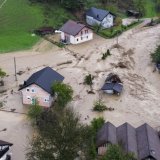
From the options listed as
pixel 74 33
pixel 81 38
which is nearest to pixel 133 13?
pixel 81 38

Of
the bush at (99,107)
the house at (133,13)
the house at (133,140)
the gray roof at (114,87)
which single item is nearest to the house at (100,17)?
the house at (133,13)

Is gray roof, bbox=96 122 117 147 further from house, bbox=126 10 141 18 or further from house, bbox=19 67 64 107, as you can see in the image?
house, bbox=126 10 141 18

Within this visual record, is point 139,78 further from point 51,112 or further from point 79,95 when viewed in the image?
point 51,112

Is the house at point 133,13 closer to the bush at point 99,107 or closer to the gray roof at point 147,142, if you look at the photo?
the bush at point 99,107

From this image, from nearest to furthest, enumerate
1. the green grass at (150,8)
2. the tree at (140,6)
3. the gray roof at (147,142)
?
the gray roof at (147,142) < the tree at (140,6) < the green grass at (150,8)

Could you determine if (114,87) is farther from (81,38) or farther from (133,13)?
(133,13)

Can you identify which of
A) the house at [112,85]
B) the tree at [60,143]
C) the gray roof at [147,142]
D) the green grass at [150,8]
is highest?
the tree at [60,143]

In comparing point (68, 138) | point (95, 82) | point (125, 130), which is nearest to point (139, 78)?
point (95, 82)
